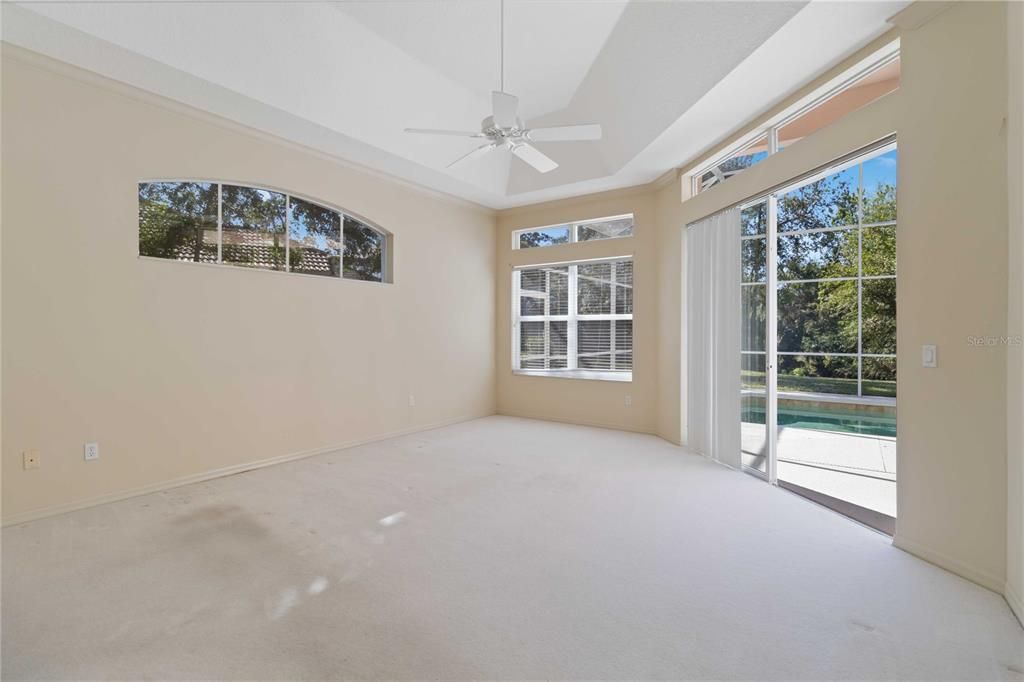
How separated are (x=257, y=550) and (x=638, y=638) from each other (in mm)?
2049

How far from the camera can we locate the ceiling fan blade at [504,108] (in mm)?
2953

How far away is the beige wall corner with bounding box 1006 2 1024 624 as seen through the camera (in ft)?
6.45

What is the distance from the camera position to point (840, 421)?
7277mm

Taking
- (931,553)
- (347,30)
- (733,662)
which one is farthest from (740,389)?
(347,30)

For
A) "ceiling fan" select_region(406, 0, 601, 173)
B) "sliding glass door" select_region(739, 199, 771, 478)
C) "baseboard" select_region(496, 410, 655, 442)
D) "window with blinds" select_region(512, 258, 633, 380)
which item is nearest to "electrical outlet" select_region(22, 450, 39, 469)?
"ceiling fan" select_region(406, 0, 601, 173)

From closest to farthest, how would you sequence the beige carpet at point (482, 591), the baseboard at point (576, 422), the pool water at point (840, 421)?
the beige carpet at point (482, 591), the baseboard at point (576, 422), the pool water at point (840, 421)

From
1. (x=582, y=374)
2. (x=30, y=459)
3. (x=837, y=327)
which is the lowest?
(x=30, y=459)

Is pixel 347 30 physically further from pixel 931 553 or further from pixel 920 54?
pixel 931 553

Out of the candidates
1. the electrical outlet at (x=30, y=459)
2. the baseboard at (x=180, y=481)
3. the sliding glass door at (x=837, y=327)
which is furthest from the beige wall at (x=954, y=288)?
the electrical outlet at (x=30, y=459)

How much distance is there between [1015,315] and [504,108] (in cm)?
280

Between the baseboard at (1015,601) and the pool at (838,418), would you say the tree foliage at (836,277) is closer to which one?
the pool at (838,418)

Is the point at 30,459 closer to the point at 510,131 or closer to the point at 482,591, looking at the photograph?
the point at 482,591

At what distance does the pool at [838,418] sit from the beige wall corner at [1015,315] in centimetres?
512

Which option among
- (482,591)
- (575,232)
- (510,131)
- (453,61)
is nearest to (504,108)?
(510,131)
